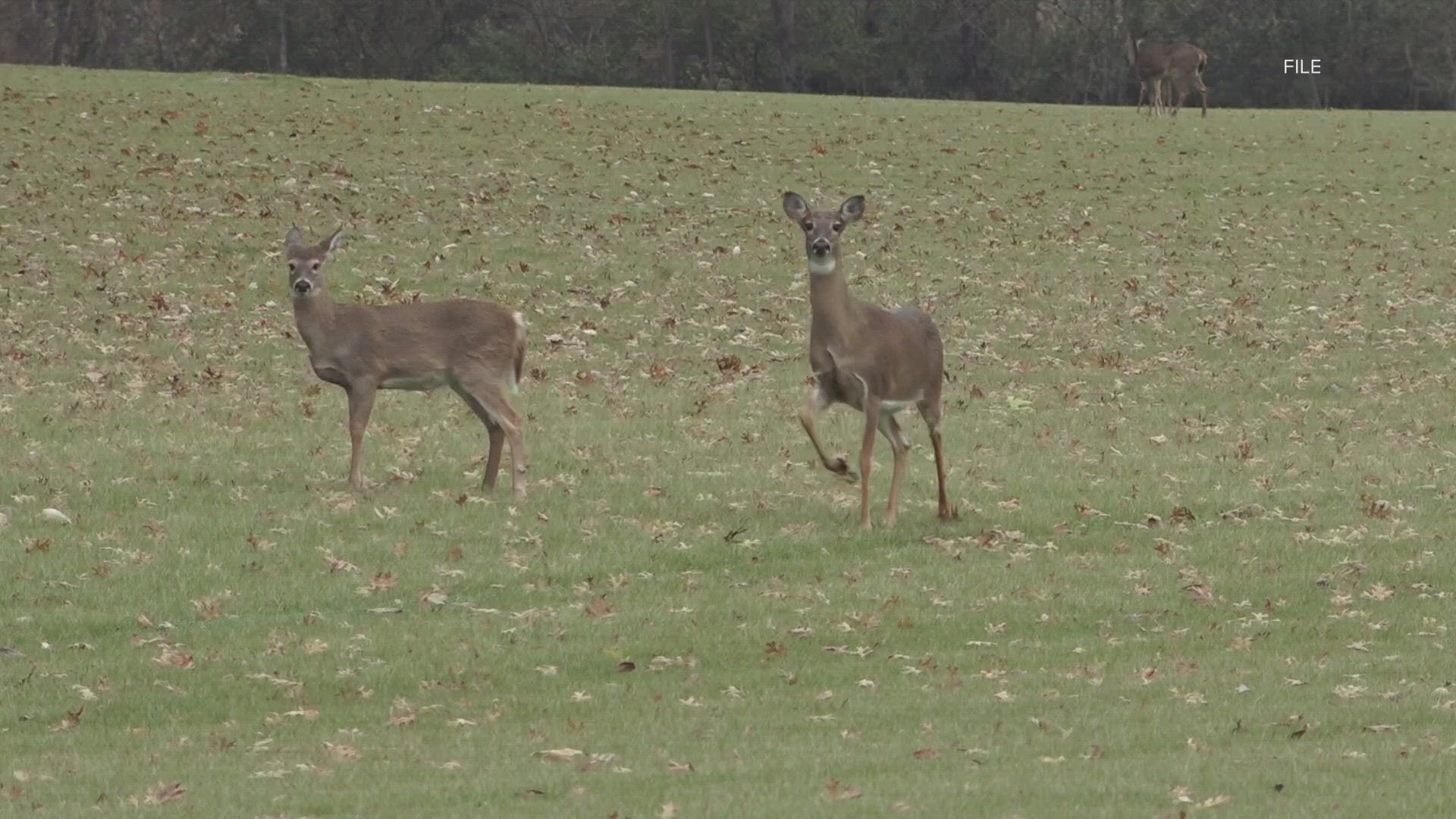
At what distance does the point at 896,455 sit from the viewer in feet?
45.8

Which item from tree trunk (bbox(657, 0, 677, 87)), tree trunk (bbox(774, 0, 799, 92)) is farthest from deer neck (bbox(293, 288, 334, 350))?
tree trunk (bbox(657, 0, 677, 87))

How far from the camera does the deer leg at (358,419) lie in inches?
569

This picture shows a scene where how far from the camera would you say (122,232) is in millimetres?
26828

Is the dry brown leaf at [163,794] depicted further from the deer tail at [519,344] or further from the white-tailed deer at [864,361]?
the deer tail at [519,344]

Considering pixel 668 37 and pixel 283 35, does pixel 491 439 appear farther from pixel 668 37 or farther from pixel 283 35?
pixel 668 37

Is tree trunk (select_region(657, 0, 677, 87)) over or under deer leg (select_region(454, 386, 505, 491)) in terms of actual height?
over

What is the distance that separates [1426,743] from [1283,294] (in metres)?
18.2

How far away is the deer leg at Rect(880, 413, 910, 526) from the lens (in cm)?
1382

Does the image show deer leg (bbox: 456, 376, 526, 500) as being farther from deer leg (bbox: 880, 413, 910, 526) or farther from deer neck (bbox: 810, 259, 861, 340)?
deer leg (bbox: 880, 413, 910, 526)

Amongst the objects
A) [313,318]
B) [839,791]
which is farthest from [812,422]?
[839,791]

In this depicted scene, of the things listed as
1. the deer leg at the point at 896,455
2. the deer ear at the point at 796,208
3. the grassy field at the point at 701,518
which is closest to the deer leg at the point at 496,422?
the grassy field at the point at 701,518

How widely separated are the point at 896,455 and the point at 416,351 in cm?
322

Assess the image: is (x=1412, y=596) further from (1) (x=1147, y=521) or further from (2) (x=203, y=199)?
(2) (x=203, y=199)

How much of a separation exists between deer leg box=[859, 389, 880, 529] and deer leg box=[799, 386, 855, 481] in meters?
0.24
